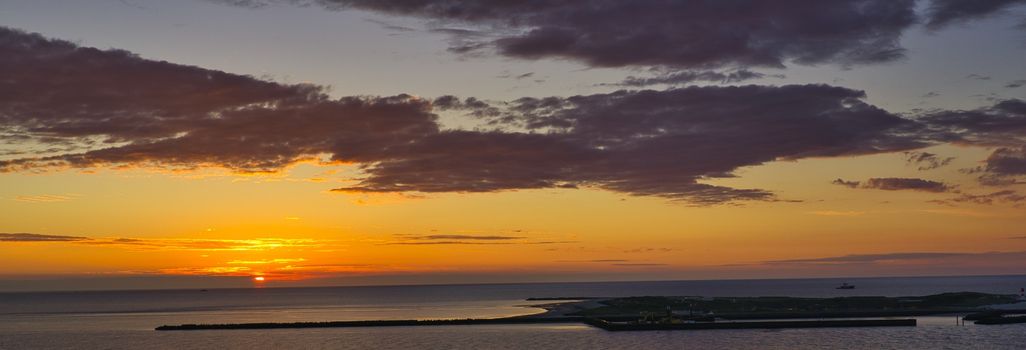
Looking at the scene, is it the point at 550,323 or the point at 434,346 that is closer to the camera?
the point at 434,346

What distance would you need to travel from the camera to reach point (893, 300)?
14412cm

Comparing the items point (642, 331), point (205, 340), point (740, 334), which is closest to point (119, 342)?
point (205, 340)

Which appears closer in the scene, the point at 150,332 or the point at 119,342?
the point at 119,342

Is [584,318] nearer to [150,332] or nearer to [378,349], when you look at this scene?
[378,349]

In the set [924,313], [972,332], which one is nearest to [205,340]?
[972,332]

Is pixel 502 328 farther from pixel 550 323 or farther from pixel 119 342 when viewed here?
pixel 119 342

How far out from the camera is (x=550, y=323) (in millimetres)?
126562

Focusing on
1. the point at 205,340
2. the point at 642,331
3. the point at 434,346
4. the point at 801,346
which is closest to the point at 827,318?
the point at 642,331

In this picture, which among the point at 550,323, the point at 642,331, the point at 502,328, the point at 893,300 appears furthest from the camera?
the point at 893,300

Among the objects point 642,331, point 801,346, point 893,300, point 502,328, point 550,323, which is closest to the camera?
point 801,346

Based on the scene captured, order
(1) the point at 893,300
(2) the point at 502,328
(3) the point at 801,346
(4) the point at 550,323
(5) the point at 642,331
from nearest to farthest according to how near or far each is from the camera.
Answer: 1. (3) the point at 801,346
2. (5) the point at 642,331
3. (2) the point at 502,328
4. (4) the point at 550,323
5. (1) the point at 893,300

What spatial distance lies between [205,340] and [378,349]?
2845cm

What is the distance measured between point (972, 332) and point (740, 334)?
76.2 ft

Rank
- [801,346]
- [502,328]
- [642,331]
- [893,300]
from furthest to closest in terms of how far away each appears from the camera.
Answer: [893,300], [502,328], [642,331], [801,346]
